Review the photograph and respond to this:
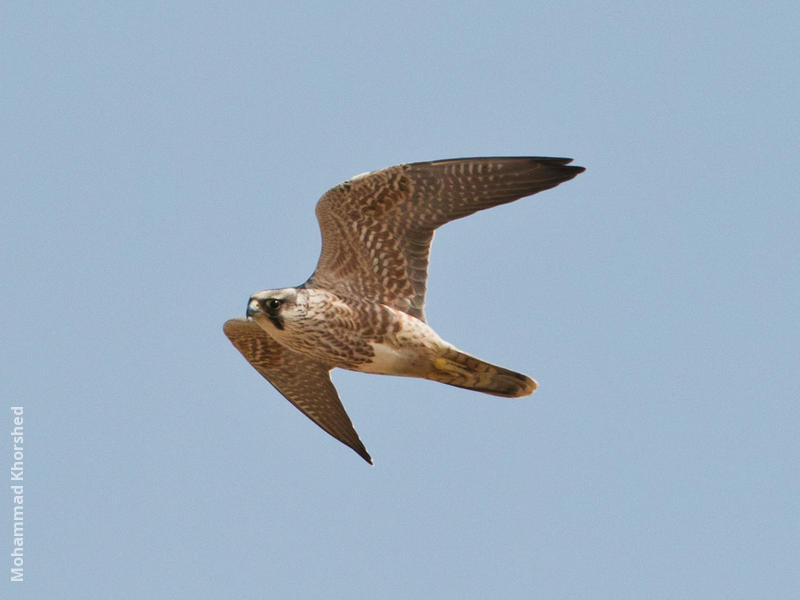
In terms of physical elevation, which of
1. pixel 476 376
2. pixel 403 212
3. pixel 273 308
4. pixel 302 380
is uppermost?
pixel 403 212

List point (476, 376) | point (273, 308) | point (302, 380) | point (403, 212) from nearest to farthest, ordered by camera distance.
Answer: point (273, 308)
point (403, 212)
point (476, 376)
point (302, 380)

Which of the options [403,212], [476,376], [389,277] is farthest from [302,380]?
[403,212]

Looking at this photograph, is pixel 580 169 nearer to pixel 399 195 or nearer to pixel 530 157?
pixel 530 157

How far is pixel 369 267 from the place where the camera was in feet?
41.5

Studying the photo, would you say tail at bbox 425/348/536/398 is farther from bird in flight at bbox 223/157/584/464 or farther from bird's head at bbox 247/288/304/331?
bird's head at bbox 247/288/304/331

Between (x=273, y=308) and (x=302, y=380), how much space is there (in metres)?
2.17

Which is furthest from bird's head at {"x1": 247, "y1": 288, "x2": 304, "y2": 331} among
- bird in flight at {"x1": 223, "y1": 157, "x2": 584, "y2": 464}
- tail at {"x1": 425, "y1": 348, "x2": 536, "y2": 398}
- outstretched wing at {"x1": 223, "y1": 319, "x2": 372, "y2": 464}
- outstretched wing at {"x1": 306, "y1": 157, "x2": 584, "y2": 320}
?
outstretched wing at {"x1": 223, "y1": 319, "x2": 372, "y2": 464}

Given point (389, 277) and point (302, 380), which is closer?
point (389, 277)

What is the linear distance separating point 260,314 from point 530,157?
9.20 ft

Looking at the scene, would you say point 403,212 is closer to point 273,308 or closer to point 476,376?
point 273,308

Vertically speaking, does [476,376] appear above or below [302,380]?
above

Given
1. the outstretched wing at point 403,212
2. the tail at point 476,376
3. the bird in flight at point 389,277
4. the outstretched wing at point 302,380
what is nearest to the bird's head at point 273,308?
the bird in flight at point 389,277

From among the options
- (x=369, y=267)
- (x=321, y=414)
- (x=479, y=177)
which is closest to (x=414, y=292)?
(x=369, y=267)

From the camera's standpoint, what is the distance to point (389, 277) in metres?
12.6
